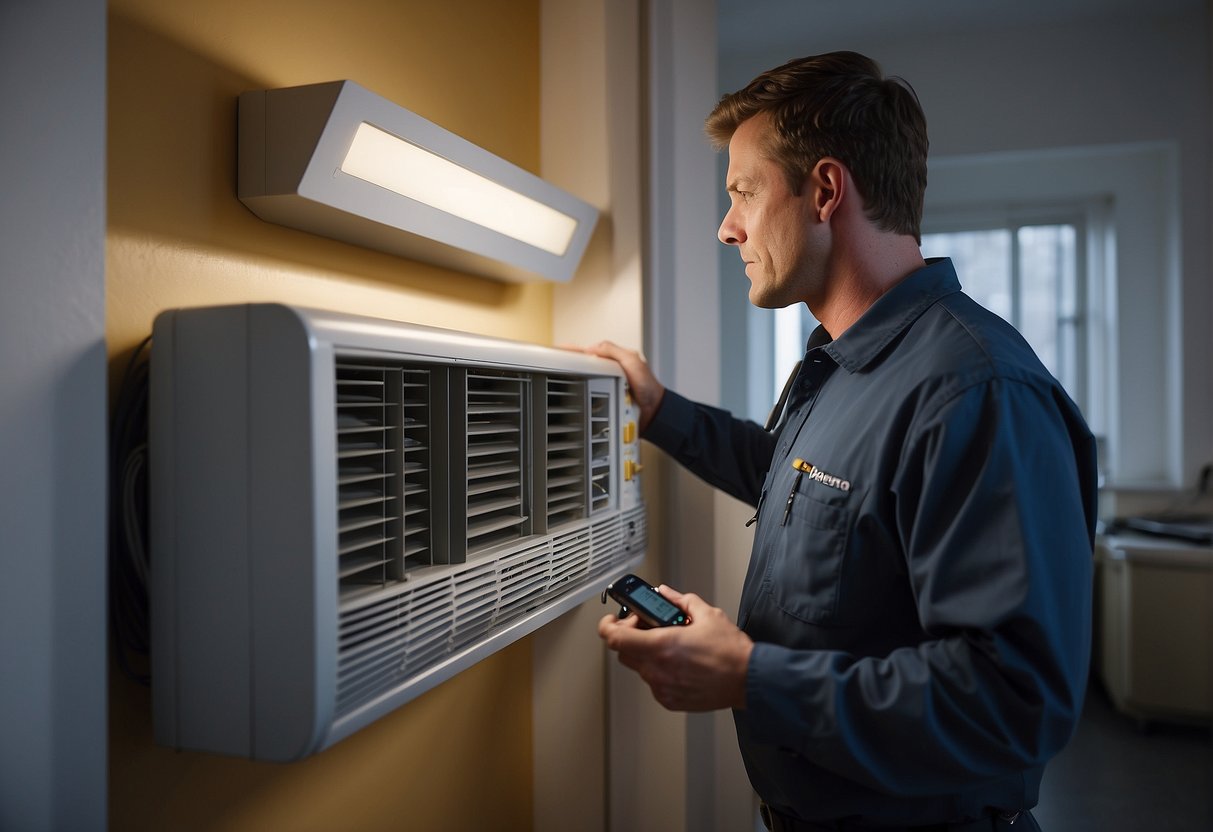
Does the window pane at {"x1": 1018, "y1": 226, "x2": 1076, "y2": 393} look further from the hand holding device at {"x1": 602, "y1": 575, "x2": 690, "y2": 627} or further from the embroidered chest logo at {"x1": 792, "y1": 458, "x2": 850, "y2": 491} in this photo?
the hand holding device at {"x1": 602, "y1": 575, "x2": 690, "y2": 627}

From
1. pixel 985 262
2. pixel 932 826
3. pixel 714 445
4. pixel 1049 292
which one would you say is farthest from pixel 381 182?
pixel 1049 292

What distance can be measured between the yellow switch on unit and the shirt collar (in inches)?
20.9

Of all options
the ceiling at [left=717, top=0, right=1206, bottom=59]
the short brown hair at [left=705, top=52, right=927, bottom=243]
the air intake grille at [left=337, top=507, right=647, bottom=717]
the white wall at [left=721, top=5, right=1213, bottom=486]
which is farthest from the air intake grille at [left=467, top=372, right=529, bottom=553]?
the white wall at [left=721, top=5, right=1213, bottom=486]

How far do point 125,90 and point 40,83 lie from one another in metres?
0.14

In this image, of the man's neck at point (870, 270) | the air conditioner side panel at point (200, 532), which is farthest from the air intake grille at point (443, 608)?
the man's neck at point (870, 270)

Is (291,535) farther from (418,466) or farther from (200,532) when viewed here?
(418,466)

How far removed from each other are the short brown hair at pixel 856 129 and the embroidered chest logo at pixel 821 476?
40 cm

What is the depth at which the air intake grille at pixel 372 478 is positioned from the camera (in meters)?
0.98

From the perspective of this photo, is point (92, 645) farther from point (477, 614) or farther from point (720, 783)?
point (720, 783)

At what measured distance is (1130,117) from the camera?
3.97 m

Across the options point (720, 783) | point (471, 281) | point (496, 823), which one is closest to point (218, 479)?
point (471, 281)

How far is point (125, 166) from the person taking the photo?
0.95 metres

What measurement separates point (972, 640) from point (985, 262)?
431 centimetres

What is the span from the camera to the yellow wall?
965 millimetres
